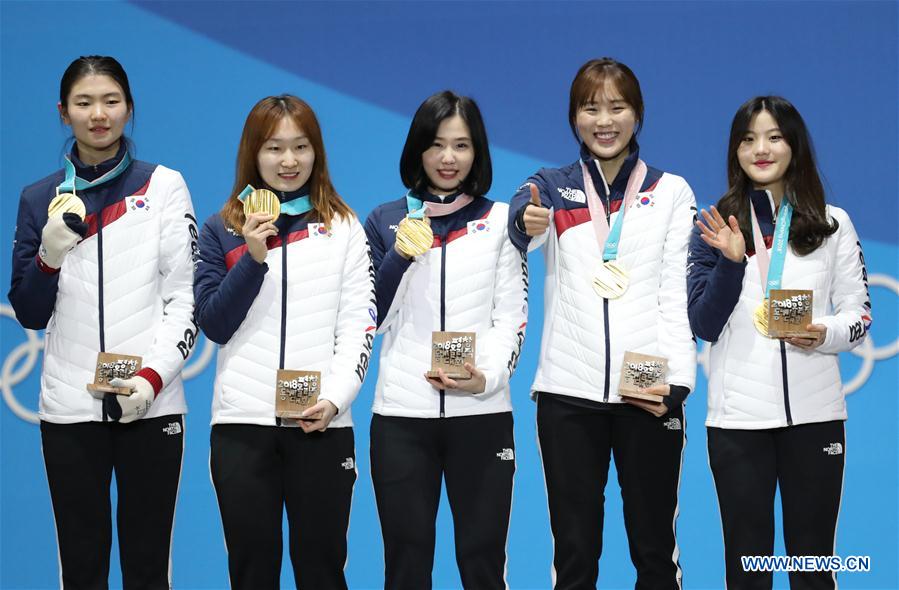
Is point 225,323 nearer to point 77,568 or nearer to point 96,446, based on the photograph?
point 96,446

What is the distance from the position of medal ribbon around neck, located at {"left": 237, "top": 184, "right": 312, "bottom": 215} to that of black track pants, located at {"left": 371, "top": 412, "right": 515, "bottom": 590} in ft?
2.48

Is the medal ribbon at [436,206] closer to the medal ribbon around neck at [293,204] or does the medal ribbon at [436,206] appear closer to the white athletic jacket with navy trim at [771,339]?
the medal ribbon around neck at [293,204]

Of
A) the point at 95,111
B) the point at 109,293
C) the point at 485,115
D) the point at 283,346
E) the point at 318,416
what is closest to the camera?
the point at 318,416

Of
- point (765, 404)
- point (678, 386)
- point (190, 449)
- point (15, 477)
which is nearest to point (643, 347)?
point (678, 386)

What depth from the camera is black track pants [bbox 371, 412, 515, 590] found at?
11.6 feet

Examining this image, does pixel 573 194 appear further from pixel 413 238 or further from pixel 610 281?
pixel 413 238

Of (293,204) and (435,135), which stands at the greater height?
(435,135)

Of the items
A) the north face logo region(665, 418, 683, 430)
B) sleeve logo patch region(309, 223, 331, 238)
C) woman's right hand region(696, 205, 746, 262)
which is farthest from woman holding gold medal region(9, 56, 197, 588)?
woman's right hand region(696, 205, 746, 262)

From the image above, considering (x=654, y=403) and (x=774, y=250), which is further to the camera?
(x=774, y=250)

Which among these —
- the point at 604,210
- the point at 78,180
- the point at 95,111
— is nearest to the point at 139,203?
the point at 78,180

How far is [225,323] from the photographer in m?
3.45

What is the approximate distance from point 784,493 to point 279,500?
1.61 meters

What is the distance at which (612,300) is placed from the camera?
3.64m

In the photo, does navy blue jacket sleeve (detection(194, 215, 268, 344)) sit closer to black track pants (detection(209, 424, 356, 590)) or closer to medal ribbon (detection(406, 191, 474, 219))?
black track pants (detection(209, 424, 356, 590))
